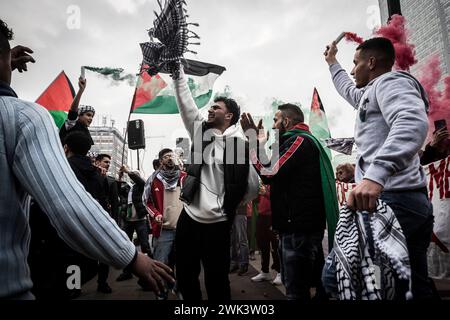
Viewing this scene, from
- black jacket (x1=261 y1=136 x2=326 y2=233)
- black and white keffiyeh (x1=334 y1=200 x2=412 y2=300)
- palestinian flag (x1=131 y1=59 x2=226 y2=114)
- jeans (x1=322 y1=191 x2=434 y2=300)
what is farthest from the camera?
palestinian flag (x1=131 y1=59 x2=226 y2=114)

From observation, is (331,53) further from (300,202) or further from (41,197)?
(41,197)

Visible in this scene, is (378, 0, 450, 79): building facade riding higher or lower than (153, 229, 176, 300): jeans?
higher

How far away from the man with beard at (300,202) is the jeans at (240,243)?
3419 millimetres

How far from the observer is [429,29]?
170 inches

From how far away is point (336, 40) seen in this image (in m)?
2.66

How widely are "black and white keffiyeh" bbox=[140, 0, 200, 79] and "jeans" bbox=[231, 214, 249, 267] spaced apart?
433cm

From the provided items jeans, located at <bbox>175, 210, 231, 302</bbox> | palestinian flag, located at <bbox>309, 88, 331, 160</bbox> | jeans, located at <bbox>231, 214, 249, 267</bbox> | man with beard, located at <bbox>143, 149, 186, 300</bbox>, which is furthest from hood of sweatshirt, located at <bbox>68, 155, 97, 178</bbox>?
palestinian flag, located at <bbox>309, 88, 331, 160</bbox>

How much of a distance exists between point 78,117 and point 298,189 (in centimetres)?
296

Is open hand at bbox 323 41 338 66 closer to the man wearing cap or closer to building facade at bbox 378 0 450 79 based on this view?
building facade at bbox 378 0 450 79

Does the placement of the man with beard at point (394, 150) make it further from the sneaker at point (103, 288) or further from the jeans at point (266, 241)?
the sneaker at point (103, 288)

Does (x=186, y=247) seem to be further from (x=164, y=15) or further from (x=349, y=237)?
(x=164, y=15)

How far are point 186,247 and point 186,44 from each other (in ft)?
5.36

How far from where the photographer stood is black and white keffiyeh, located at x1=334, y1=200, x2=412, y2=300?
1.29 metres
